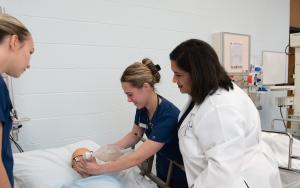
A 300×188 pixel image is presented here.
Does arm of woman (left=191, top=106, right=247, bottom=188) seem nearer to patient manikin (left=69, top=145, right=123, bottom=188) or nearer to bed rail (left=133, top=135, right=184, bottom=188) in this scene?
bed rail (left=133, top=135, right=184, bottom=188)

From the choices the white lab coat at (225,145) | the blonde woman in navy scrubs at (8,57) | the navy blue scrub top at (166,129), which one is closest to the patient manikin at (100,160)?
the navy blue scrub top at (166,129)

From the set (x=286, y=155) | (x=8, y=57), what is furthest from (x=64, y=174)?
(x=286, y=155)

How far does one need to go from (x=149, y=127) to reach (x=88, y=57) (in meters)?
0.88

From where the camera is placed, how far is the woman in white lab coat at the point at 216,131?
1.17 m

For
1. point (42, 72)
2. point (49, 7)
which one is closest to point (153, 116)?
point (42, 72)

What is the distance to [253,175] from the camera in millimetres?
1274

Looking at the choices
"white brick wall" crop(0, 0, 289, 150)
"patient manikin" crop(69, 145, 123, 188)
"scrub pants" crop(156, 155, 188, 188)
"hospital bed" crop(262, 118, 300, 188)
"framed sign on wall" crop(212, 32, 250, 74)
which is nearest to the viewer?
"patient manikin" crop(69, 145, 123, 188)

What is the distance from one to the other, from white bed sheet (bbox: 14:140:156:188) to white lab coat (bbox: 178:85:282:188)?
0.42 meters

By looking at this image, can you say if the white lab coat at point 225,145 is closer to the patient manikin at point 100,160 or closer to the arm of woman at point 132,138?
the patient manikin at point 100,160

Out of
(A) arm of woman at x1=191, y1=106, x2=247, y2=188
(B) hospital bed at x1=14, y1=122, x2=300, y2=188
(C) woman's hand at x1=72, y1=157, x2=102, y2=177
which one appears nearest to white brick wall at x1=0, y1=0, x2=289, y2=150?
(B) hospital bed at x1=14, y1=122, x2=300, y2=188

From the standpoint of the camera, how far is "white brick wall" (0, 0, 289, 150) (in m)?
2.03

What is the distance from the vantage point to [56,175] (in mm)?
1551

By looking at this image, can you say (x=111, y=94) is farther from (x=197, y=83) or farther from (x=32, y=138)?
(x=197, y=83)

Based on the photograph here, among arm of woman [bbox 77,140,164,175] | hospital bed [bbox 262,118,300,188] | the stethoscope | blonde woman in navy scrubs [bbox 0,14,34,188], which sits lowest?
hospital bed [bbox 262,118,300,188]
